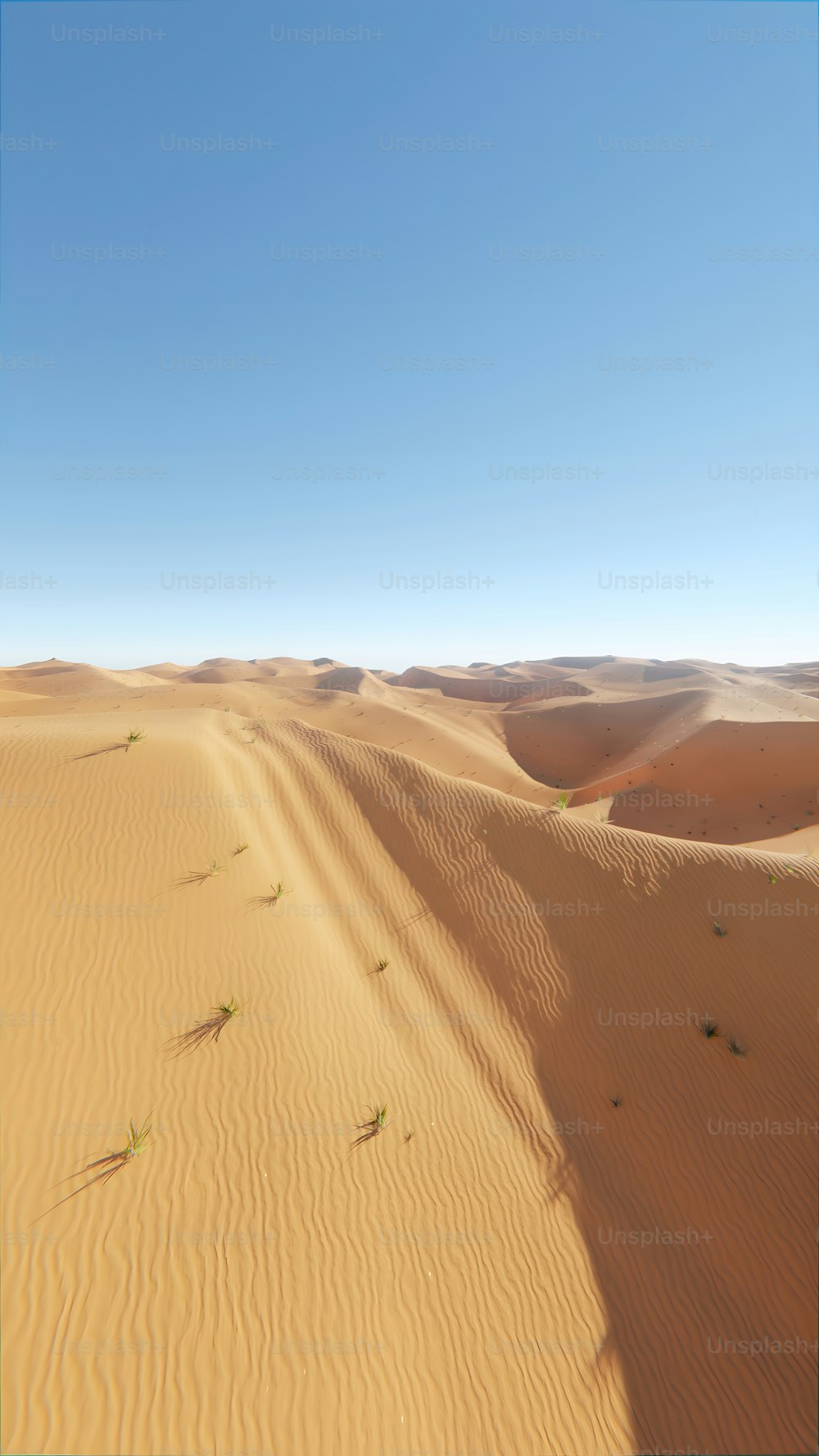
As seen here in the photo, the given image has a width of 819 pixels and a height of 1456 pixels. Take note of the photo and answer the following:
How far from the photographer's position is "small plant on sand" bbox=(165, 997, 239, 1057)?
5.99 metres

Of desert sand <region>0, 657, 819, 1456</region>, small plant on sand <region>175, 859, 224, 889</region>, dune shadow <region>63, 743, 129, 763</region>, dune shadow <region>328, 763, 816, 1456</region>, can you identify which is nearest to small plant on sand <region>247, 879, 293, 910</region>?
desert sand <region>0, 657, 819, 1456</region>

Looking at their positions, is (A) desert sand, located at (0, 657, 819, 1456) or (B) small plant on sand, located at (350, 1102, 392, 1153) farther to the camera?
(B) small plant on sand, located at (350, 1102, 392, 1153)

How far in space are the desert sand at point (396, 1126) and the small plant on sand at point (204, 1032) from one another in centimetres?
12

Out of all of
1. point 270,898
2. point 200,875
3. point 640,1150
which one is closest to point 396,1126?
point 640,1150

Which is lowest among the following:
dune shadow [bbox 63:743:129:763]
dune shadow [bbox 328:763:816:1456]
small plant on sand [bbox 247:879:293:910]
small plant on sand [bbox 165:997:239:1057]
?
dune shadow [bbox 328:763:816:1456]

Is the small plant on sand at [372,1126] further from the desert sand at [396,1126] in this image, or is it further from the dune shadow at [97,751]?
the dune shadow at [97,751]

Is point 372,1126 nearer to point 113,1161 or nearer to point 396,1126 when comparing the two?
point 396,1126

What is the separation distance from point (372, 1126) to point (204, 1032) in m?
2.47

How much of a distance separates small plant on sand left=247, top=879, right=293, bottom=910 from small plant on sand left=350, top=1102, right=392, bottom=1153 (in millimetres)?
3590

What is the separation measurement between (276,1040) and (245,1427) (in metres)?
2.98

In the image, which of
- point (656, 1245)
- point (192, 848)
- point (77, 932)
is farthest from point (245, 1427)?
point (192, 848)

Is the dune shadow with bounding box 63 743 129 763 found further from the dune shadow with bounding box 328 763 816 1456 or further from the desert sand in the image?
the dune shadow with bounding box 328 763 816 1456

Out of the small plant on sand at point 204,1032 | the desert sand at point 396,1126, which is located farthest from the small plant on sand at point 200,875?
the small plant on sand at point 204,1032

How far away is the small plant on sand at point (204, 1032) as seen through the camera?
5.99 meters
